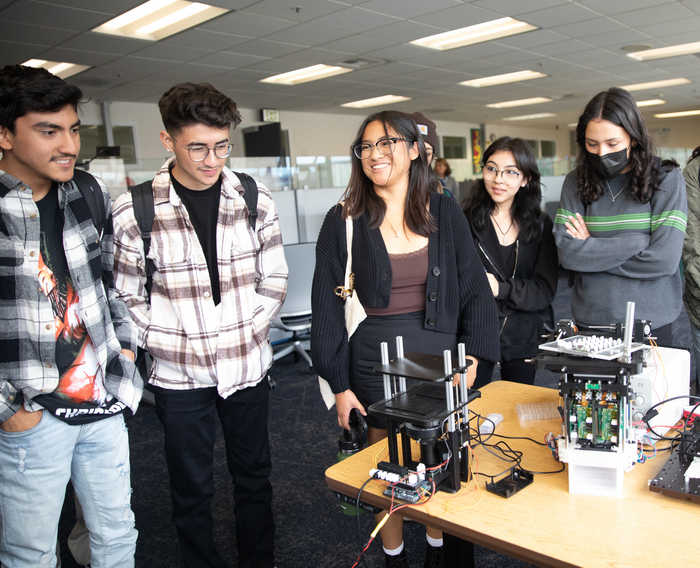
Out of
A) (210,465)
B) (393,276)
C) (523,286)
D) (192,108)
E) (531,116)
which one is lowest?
(210,465)

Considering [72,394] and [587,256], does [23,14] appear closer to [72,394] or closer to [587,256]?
[72,394]

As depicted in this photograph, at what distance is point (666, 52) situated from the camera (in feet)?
26.9

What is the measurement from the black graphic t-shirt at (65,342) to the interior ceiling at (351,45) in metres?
4.16

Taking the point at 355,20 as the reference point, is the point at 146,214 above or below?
below

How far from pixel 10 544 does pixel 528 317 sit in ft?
5.46

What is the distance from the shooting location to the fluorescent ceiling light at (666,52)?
7.93 m

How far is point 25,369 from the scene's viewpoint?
1.26m

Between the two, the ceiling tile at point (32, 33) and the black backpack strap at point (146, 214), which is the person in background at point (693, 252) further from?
the ceiling tile at point (32, 33)

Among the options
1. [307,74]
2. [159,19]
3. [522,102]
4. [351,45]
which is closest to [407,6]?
[351,45]

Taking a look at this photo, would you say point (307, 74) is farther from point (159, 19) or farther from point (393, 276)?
point (393, 276)

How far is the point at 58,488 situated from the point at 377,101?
34.4 ft

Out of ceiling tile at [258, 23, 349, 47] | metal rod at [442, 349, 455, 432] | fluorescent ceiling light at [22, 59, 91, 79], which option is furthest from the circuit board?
fluorescent ceiling light at [22, 59, 91, 79]

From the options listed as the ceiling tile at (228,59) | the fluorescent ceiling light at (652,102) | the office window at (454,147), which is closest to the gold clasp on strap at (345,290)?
the ceiling tile at (228,59)

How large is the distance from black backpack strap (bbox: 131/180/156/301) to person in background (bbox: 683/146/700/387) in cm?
177
